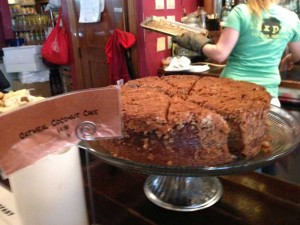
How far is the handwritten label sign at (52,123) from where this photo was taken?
1.07ft

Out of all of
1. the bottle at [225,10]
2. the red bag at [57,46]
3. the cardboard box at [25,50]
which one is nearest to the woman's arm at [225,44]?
the bottle at [225,10]

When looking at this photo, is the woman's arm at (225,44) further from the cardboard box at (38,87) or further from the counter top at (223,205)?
the cardboard box at (38,87)

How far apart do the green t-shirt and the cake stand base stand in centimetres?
68

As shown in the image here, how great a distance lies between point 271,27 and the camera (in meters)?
1.22

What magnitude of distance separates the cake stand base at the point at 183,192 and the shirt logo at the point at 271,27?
0.74 metres

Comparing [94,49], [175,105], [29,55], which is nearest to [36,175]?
[175,105]

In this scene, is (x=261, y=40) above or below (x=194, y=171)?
above

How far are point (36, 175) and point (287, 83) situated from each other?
1524 mm

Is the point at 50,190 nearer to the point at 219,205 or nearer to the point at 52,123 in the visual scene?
the point at 52,123

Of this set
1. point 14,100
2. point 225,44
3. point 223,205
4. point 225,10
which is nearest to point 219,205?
point 223,205

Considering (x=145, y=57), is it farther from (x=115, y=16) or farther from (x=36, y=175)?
(x=36, y=175)

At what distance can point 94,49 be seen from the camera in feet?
9.12

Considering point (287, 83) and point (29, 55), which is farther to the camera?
point (29, 55)

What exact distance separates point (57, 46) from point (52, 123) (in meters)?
2.86
